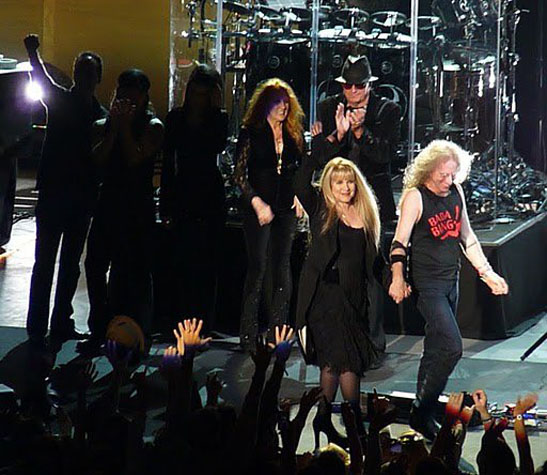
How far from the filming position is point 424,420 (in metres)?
7.54

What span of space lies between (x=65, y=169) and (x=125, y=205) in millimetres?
458

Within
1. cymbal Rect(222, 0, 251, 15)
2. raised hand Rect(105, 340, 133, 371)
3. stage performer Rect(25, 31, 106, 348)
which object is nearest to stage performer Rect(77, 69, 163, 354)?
stage performer Rect(25, 31, 106, 348)

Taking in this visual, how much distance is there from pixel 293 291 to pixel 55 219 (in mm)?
1691

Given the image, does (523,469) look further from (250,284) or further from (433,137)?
(433,137)

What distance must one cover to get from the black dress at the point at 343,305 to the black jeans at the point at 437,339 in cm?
33

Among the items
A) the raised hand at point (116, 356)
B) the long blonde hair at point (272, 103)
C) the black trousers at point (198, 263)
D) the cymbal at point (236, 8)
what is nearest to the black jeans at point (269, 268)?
the black trousers at point (198, 263)

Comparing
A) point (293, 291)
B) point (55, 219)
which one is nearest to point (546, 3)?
point (293, 291)

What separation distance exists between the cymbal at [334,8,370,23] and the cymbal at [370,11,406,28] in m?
0.08

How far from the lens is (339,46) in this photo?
35.6ft

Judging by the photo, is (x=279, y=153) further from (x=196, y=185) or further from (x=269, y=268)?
(x=269, y=268)

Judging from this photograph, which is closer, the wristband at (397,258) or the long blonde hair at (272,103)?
the wristband at (397,258)

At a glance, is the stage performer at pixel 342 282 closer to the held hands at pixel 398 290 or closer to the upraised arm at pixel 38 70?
the held hands at pixel 398 290

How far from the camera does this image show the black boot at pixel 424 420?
7508mm

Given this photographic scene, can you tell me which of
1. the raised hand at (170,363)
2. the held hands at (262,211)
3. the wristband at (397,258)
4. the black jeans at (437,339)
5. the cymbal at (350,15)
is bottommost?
the black jeans at (437,339)
